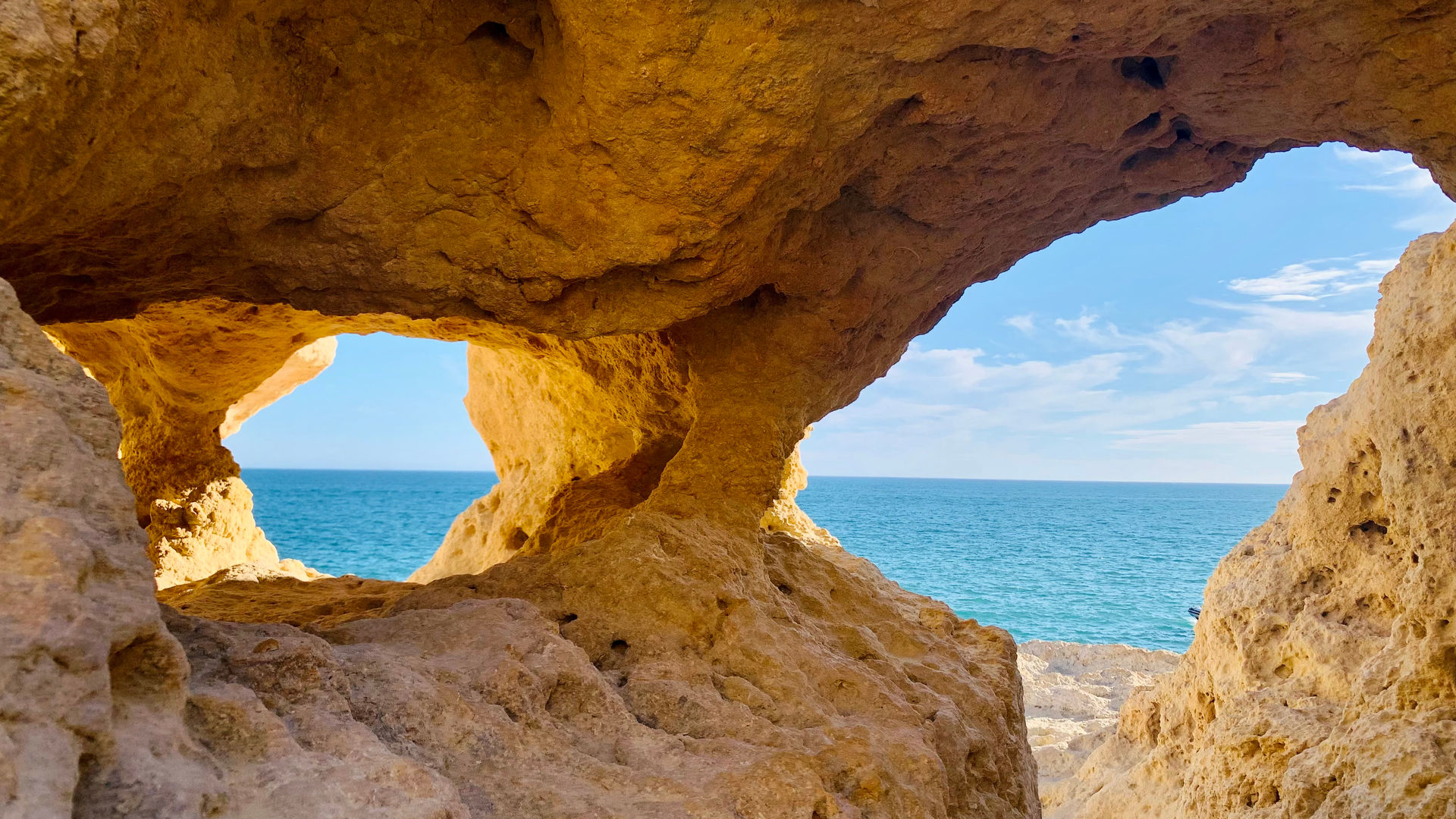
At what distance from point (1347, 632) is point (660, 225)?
442cm

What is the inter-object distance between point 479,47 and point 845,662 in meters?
3.34

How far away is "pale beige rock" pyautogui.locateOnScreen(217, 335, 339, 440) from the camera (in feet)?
33.1

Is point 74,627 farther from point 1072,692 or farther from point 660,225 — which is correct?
point 1072,692

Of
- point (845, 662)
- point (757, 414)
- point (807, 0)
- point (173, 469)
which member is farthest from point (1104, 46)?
point (173, 469)

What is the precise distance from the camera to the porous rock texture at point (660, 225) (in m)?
2.65

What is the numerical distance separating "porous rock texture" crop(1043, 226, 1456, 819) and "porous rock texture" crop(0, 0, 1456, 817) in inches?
47.6

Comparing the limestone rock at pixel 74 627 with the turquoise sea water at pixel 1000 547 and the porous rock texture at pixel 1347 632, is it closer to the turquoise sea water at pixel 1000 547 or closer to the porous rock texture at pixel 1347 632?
the porous rock texture at pixel 1347 632

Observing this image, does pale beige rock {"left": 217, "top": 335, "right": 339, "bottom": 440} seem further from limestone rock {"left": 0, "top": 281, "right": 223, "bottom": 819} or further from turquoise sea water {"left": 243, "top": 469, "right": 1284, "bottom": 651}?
turquoise sea water {"left": 243, "top": 469, "right": 1284, "bottom": 651}

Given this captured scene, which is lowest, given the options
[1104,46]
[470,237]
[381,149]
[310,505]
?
[310,505]

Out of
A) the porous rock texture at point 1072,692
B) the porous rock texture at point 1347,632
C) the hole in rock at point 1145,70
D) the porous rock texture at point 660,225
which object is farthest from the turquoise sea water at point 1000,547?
the hole in rock at point 1145,70

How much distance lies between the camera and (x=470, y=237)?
4.31 m

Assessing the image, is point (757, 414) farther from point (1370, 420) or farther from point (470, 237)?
point (1370, 420)

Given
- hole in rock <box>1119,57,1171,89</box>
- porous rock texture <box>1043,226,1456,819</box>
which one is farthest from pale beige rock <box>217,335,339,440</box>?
porous rock texture <box>1043,226,1456,819</box>

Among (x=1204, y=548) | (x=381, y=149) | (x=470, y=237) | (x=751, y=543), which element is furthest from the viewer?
(x=1204, y=548)
